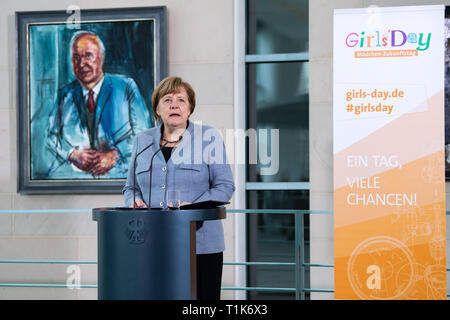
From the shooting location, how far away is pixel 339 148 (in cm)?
280

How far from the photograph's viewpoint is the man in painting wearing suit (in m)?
3.86

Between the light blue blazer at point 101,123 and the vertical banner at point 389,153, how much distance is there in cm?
152

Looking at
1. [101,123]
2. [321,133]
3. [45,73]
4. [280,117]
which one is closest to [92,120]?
[101,123]

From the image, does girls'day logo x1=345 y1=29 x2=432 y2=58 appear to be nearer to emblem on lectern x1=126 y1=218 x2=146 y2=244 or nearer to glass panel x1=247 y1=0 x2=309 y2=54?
glass panel x1=247 y1=0 x2=309 y2=54

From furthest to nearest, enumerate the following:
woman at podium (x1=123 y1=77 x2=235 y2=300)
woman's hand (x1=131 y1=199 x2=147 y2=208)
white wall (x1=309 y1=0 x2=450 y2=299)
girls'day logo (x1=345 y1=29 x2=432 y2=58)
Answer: white wall (x1=309 y1=0 x2=450 y2=299) < girls'day logo (x1=345 y1=29 x2=432 y2=58) < woman at podium (x1=123 y1=77 x2=235 y2=300) < woman's hand (x1=131 y1=199 x2=147 y2=208)

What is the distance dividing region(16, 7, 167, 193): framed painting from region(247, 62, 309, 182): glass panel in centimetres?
76

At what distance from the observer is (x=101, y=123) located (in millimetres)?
3893

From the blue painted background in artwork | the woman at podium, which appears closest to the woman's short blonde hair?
the woman at podium

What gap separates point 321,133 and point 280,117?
1.40 ft
